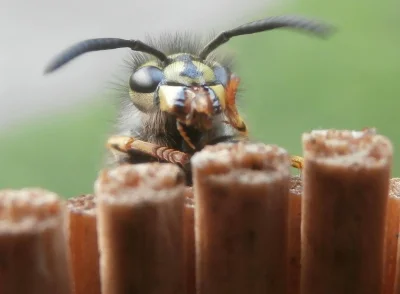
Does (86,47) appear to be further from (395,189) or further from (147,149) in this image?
(395,189)

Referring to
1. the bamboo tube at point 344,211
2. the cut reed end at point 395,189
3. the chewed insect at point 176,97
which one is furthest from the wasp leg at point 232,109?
the bamboo tube at point 344,211

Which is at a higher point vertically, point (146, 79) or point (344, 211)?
A: point (146, 79)

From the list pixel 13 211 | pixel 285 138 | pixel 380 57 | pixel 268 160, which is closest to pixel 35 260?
pixel 13 211

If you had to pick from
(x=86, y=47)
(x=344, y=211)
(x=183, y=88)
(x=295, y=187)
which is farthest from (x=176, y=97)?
(x=344, y=211)

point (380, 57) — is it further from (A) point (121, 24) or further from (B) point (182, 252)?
(B) point (182, 252)

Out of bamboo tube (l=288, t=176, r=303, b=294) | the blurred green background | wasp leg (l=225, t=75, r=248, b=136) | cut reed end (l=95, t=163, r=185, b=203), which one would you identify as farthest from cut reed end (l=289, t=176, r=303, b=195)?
the blurred green background
